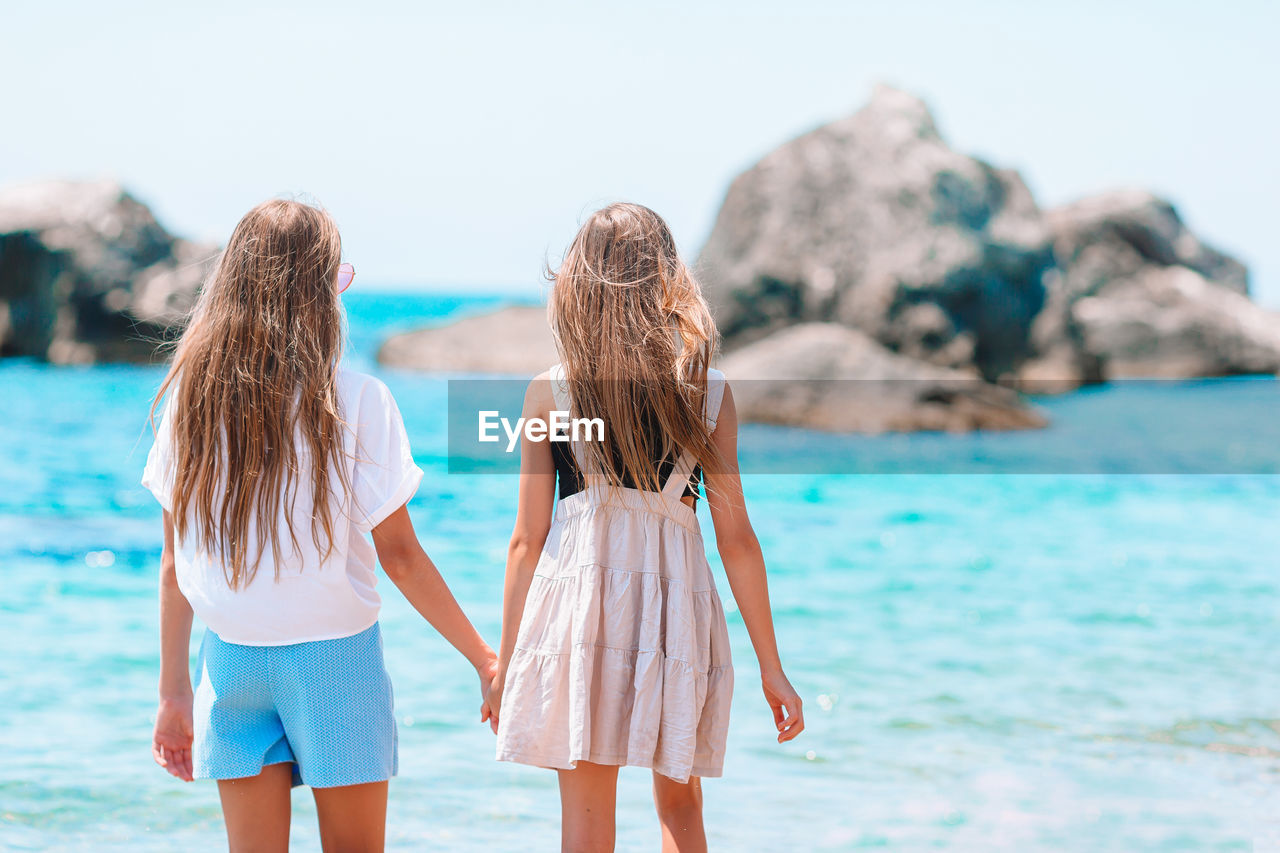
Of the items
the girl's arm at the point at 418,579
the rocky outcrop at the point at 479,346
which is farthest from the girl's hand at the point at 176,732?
the rocky outcrop at the point at 479,346

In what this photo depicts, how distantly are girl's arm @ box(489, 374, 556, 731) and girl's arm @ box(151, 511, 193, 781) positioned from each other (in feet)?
2.26

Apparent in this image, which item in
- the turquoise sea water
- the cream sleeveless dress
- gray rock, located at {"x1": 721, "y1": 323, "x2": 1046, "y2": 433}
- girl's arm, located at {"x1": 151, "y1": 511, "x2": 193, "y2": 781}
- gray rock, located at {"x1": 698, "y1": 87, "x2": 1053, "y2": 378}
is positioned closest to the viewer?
girl's arm, located at {"x1": 151, "y1": 511, "x2": 193, "y2": 781}

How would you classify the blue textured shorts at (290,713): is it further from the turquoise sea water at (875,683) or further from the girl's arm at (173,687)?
the turquoise sea water at (875,683)

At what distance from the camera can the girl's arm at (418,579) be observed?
2.48m

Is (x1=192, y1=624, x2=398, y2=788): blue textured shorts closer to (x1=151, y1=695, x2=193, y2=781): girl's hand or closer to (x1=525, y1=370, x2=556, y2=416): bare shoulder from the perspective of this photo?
(x1=151, y1=695, x2=193, y2=781): girl's hand

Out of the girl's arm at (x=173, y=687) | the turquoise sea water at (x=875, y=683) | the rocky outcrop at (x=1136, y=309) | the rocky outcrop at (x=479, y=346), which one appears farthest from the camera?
the rocky outcrop at (x=479, y=346)

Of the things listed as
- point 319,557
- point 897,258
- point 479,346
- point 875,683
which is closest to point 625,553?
point 319,557

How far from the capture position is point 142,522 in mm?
9578

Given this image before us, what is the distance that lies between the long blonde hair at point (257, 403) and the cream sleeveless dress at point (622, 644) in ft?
1.92

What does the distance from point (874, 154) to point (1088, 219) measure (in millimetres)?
8931

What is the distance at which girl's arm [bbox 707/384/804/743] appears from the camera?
267 centimetres

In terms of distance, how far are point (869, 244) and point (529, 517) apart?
18.4 metres

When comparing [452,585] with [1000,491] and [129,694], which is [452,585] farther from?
[1000,491]

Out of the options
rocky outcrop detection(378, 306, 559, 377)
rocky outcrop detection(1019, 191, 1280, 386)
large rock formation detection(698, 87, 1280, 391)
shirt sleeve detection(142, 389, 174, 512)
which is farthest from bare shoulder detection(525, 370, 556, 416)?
rocky outcrop detection(1019, 191, 1280, 386)
